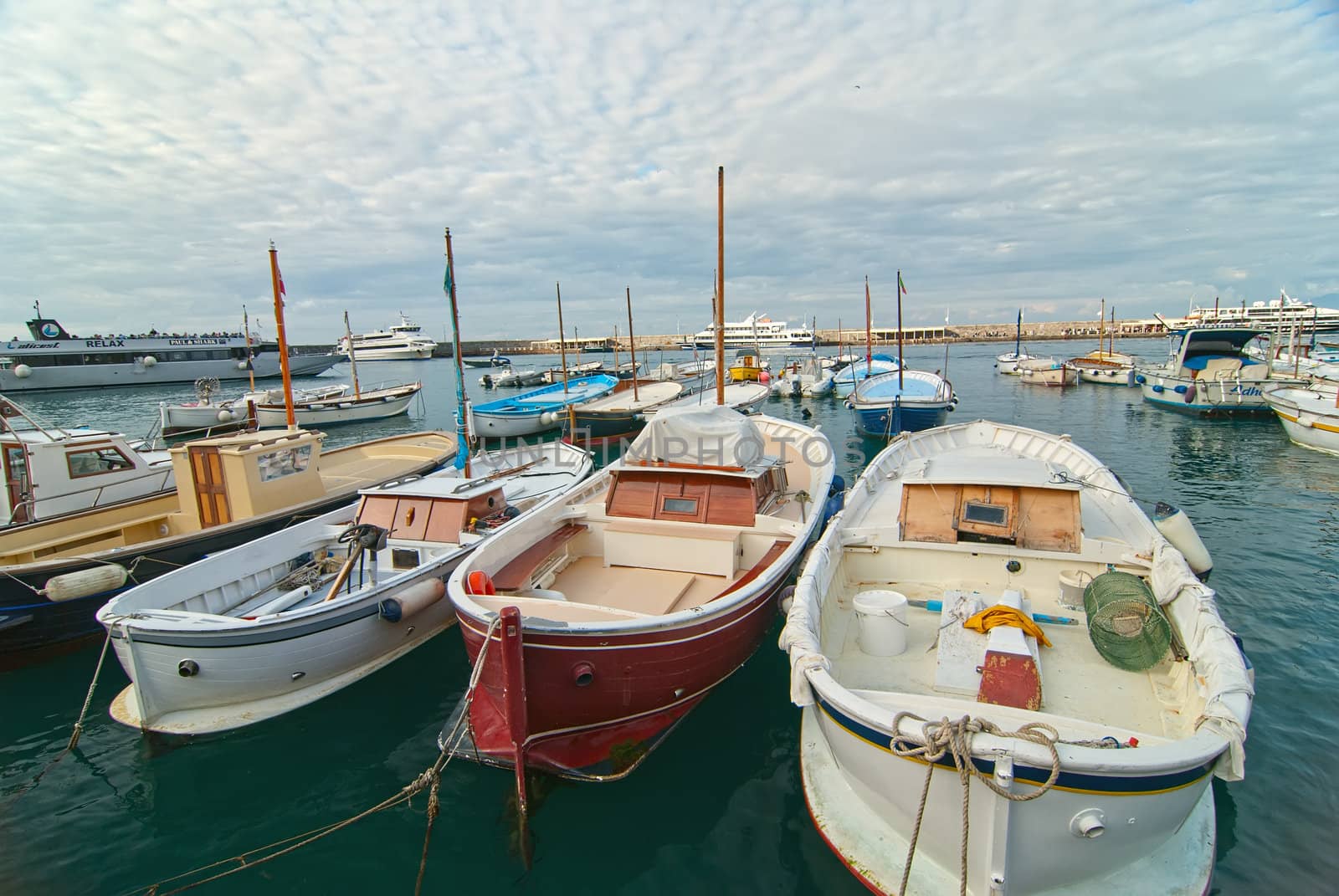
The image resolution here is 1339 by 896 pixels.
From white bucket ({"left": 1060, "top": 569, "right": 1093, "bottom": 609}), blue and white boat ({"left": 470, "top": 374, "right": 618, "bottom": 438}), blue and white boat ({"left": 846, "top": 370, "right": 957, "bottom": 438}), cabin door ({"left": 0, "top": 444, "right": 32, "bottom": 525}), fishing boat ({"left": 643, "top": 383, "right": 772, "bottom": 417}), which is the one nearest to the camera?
white bucket ({"left": 1060, "top": 569, "right": 1093, "bottom": 609})

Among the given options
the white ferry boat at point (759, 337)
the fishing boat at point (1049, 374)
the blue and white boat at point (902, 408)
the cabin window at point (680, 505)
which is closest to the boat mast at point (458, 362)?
the cabin window at point (680, 505)

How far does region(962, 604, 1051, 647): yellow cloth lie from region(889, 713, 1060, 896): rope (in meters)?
2.34

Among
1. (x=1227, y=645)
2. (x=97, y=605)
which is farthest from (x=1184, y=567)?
(x=97, y=605)

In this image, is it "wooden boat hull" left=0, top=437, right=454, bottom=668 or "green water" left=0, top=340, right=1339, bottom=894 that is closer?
"green water" left=0, top=340, right=1339, bottom=894

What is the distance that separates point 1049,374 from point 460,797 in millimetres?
58586

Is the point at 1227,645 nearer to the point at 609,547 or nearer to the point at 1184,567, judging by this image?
the point at 1184,567

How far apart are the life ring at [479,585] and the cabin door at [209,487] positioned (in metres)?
7.77

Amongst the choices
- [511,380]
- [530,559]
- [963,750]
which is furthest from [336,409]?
[963,750]

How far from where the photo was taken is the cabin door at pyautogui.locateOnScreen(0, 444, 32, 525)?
12758 mm

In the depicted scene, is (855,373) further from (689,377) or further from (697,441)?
(697,441)

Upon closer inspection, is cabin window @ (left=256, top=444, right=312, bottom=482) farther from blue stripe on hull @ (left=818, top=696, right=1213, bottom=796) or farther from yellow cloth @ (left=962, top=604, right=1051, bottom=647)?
blue stripe on hull @ (left=818, top=696, right=1213, bottom=796)

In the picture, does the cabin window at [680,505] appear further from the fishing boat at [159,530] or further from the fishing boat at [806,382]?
the fishing boat at [806,382]

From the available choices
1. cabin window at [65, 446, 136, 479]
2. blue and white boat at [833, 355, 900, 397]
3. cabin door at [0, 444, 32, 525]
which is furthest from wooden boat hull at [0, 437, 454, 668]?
blue and white boat at [833, 355, 900, 397]

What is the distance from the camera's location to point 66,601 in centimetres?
938
